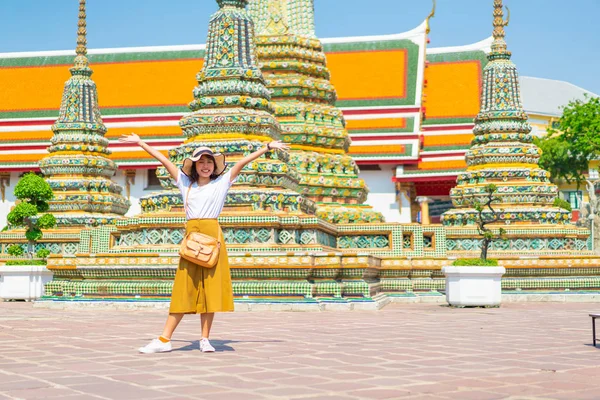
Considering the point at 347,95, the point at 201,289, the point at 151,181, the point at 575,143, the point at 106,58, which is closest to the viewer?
the point at 201,289

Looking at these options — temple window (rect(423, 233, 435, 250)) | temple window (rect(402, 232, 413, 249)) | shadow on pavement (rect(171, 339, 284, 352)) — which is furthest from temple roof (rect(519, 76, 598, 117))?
shadow on pavement (rect(171, 339, 284, 352))

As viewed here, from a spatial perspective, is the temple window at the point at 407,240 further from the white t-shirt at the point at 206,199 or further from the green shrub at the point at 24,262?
the white t-shirt at the point at 206,199

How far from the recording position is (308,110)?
19688 millimetres

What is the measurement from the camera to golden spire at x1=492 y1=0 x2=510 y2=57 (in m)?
22.3

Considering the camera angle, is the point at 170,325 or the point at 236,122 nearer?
the point at 170,325

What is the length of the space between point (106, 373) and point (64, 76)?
33.5 metres

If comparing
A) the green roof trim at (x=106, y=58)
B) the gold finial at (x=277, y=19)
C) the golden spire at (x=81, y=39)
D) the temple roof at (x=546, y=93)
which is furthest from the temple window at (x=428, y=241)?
the temple roof at (x=546, y=93)

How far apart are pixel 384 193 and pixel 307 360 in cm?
2847

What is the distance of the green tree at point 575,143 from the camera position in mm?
38938

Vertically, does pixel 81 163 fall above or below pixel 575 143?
below

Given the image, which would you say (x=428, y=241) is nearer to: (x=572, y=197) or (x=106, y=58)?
(x=106, y=58)

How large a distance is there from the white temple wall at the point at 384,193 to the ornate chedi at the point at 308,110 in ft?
44.9

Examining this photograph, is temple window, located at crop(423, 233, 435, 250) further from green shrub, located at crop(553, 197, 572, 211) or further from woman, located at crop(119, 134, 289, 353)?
green shrub, located at crop(553, 197, 572, 211)

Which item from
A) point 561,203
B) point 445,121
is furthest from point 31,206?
point 561,203
